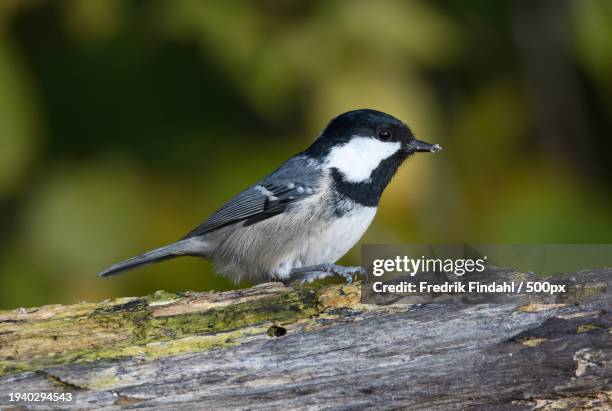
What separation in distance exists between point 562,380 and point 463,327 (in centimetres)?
27

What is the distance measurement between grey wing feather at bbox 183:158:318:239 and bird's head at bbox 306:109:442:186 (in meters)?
0.12

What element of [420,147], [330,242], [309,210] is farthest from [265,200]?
[420,147]

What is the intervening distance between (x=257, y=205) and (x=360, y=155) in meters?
0.42

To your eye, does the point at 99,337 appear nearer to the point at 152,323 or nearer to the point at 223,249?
the point at 152,323

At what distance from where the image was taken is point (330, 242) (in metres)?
2.93

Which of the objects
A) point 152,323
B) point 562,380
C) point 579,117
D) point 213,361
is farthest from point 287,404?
point 579,117

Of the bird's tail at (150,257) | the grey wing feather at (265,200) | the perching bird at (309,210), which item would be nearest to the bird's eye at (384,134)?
the perching bird at (309,210)

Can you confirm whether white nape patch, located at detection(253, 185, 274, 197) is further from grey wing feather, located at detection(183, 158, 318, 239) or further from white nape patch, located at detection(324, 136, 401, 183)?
white nape patch, located at detection(324, 136, 401, 183)

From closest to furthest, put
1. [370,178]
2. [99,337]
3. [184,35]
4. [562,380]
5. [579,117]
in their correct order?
[562,380] → [99,337] → [370,178] → [184,35] → [579,117]

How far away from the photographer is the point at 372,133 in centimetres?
311

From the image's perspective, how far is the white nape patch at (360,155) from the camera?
3.05 metres

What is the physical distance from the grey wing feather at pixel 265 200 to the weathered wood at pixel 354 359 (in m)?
0.82

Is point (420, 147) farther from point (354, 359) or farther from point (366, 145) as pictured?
point (354, 359)

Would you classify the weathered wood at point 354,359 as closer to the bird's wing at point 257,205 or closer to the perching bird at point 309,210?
the perching bird at point 309,210
